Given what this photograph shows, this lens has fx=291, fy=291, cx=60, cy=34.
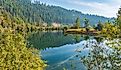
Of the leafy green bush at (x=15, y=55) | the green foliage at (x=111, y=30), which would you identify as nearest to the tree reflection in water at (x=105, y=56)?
the green foliage at (x=111, y=30)

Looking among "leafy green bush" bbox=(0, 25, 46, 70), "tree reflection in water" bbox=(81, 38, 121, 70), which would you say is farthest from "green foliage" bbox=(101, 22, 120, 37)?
"leafy green bush" bbox=(0, 25, 46, 70)

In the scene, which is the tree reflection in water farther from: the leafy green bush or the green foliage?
the leafy green bush

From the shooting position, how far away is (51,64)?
3615 inches

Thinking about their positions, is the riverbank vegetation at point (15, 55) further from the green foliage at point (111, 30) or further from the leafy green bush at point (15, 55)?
the green foliage at point (111, 30)

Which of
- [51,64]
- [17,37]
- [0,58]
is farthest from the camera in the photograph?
[51,64]

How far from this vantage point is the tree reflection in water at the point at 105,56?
49.9 feet

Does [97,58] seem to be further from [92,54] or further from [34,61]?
[34,61]

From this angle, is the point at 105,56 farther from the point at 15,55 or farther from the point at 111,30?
the point at 15,55

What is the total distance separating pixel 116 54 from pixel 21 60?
48.1ft

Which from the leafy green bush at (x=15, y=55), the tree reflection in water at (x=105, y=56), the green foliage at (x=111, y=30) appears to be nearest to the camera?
A: the green foliage at (x=111, y=30)

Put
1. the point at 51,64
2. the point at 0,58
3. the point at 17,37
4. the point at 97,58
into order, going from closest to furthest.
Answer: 1. the point at 97,58
2. the point at 0,58
3. the point at 17,37
4. the point at 51,64

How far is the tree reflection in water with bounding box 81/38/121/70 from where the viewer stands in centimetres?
1521

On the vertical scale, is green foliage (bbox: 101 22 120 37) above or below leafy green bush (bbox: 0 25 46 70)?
above

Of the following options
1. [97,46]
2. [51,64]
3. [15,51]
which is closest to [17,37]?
[15,51]
